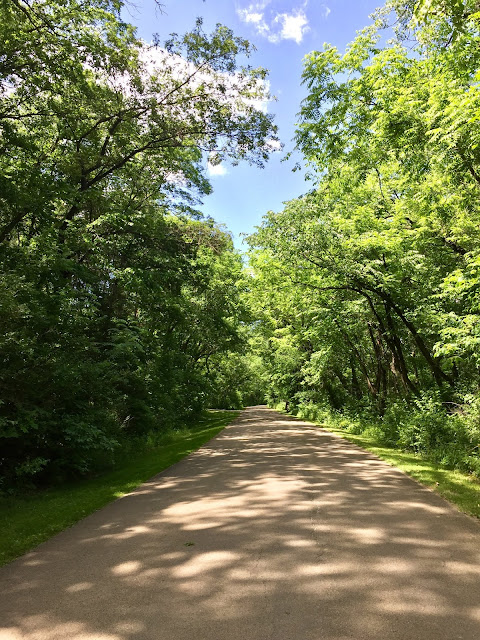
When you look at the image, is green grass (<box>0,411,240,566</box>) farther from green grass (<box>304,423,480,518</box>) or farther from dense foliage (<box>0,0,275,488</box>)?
green grass (<box>304,423,480,518</box>)

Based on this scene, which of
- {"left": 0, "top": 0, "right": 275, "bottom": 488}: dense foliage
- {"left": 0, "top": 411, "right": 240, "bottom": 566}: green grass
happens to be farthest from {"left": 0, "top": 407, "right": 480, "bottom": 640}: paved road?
{"left": 0, "top": 0, "right": 275, "bottom": 488}: dense foliage

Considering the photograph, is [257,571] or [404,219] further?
[404,219]

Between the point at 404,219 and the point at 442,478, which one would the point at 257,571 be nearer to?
the point at 442,478

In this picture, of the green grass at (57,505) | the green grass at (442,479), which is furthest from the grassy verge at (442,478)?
the green grass at (57,505)

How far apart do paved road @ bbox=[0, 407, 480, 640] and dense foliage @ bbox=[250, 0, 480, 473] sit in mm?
4280

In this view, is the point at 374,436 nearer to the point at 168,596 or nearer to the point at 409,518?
the point at 409,518

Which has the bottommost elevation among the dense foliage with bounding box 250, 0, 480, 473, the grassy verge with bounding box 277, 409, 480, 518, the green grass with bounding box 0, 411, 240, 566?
the grassy verge with bounding box 277, 409, 480, 518

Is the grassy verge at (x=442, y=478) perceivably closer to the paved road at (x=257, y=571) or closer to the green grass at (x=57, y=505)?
the paved road at (x=257, y=571)

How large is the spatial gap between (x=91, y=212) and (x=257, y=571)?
14.9 meters

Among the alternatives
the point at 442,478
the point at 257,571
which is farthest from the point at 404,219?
the point at 257,571

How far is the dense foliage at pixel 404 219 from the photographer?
7805 millimetres

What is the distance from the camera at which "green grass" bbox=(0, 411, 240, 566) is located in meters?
5.36

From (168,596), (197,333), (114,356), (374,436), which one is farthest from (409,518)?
(197,333)

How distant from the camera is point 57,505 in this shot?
689cm
